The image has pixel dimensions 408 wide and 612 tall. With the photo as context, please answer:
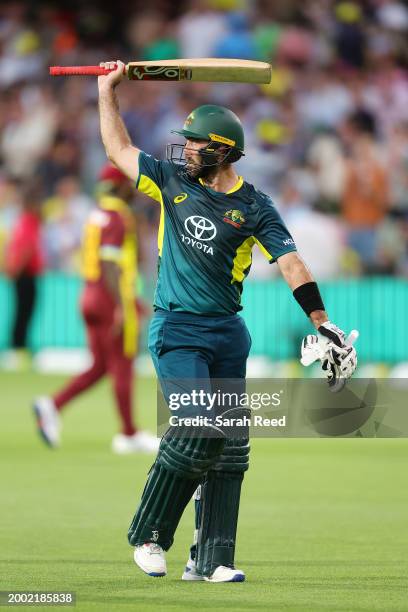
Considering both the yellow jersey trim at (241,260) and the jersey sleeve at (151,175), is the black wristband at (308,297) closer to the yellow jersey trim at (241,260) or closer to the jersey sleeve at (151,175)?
the yellow jersey trim at (241,260)

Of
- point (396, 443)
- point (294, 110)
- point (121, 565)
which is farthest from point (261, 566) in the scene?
point (294, 110)

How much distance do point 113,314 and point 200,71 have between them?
6087 millimetres

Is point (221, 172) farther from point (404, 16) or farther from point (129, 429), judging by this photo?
point (404, 16)

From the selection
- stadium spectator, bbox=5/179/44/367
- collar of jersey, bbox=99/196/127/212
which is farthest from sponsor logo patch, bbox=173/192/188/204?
stadium spectator, bbox=5/179/44/367

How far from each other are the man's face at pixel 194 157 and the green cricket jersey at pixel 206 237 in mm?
62

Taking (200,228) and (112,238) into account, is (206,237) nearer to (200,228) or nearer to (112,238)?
(200,228)

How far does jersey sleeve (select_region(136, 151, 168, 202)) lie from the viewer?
771cm

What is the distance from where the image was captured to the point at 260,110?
21.3 m

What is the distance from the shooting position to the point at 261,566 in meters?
8.14

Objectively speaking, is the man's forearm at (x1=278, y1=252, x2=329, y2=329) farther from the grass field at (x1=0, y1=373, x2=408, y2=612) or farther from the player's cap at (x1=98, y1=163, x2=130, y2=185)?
the player's cap at (x1=98, y1=163, x2=130, y2=185)

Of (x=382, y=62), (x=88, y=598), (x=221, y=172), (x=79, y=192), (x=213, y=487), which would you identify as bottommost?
(x=88, y=598)

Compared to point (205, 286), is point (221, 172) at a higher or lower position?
higher

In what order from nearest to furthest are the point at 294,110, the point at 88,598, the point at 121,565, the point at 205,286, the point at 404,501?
1. the point at 88,598
2. the point at 205,286
3. the point at 121,565
4. the point at 404,501
5. the point at 294,110

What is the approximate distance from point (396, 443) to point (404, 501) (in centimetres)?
375
